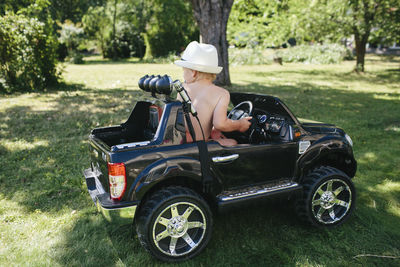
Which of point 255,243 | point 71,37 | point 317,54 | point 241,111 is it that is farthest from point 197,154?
point 71,37

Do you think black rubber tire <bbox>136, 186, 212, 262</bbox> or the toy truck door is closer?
black rubber tire <bbox>136, 186, 212, 262</bbox>

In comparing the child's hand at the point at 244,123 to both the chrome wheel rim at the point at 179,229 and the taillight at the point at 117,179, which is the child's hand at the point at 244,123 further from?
the taillight at the point at 117,179

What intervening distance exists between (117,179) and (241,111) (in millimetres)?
1632

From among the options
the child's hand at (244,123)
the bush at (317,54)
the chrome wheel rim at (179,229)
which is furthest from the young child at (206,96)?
the bush at (317,54)

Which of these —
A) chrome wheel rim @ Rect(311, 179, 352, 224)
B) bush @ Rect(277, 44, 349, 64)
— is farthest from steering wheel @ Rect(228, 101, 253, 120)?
bush @ Rect(277, 44, 349, 64)

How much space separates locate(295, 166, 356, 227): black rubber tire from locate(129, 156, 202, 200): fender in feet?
4.11

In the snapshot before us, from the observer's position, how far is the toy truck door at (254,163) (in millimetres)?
3045

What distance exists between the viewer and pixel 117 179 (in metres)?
2.67

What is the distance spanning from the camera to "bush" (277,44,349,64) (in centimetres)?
2522

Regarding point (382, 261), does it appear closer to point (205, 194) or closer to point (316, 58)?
point (205, 194)

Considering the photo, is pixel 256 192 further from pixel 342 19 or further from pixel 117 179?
pixel 342 19

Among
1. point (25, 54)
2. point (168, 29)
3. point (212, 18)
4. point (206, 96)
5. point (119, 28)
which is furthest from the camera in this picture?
point (119, 28)

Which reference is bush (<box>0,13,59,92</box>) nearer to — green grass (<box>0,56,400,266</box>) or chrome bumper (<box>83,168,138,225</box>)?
green grass (<box>0,56,400,266</box>)

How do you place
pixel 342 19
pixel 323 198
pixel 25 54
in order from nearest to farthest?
1. pixel 323 198
2. pixel 25 54
3. pixel 342 19
